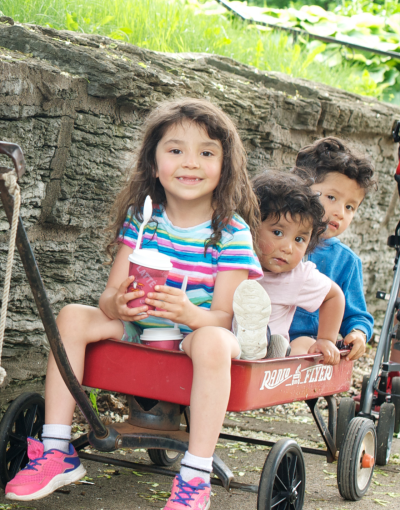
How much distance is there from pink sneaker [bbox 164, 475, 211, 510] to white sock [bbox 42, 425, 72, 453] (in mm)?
368

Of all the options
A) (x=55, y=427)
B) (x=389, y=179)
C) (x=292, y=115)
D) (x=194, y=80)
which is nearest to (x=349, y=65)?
(x=389, y=179)

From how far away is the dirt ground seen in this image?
219 centimetres

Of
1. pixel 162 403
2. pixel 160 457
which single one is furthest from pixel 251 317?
pixel 160 457

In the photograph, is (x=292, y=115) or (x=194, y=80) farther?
(x=292, y=115)

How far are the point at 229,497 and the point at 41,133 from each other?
1584 millimetres

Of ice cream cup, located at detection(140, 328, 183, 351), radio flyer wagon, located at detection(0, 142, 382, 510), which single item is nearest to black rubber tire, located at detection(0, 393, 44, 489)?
radio flyer wagon, located at detection(0, 142, 382, 510)

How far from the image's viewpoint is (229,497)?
238 centimetres

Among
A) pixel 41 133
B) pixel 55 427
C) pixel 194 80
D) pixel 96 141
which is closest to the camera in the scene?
pixel 55 427

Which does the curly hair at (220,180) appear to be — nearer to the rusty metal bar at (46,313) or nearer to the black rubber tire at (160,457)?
the rusty metal bar at (46,313)

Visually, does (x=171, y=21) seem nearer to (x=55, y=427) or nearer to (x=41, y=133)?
(x=41, y=133)

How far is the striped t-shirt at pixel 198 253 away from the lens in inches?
84.8

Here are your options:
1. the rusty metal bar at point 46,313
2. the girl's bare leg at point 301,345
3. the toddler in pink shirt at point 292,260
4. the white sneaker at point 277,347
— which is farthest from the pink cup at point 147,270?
the girl's bare leg at point 301,345

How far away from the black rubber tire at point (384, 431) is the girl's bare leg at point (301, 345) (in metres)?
0.50

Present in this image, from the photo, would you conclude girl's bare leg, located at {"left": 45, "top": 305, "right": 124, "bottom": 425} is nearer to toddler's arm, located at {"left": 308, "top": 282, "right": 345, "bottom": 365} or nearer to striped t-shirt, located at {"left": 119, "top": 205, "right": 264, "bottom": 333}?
striped t-shirt, located at {"left": 119, "top": 205, "right": 264, "bottom": 333}
